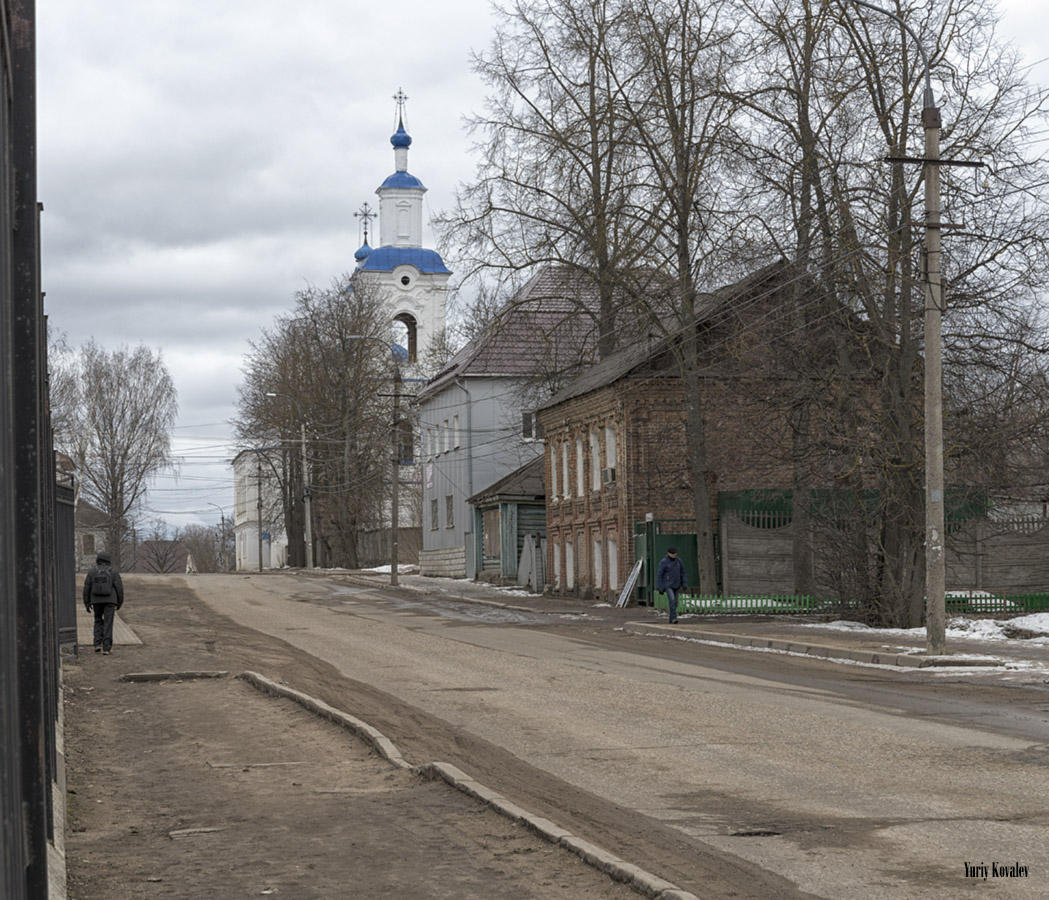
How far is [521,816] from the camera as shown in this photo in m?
8.43

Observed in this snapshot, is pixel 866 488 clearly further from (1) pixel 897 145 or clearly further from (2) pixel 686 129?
(2) pixel 686 129

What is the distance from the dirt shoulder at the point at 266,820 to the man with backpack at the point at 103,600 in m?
6.22

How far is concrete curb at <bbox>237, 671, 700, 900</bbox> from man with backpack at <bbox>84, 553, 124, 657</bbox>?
822 centimetres

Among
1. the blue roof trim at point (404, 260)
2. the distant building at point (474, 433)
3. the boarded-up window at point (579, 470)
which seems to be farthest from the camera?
the blue roof trim at point (404, 260)

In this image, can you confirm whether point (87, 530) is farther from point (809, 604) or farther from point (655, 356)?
point (809, 604)

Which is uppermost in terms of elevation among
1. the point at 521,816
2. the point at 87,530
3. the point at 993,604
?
the point at 87,530

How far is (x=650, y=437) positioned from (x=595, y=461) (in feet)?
12.2

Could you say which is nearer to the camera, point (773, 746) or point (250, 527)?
point (773, 746)

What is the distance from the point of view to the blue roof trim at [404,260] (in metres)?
97.4

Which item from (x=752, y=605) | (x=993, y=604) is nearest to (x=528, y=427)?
(x=752, y=605)

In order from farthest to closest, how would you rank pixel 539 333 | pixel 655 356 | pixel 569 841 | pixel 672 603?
pixel 539 333
pixel 655 356
pixel 672 603
pixel 569 841

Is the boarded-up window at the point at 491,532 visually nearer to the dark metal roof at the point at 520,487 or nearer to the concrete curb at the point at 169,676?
the dark metal roof at the point at 520,487

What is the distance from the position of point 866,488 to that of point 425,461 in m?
39.8

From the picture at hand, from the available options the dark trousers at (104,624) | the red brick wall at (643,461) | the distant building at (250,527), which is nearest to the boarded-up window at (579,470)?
the red brick wall at (643,461)
